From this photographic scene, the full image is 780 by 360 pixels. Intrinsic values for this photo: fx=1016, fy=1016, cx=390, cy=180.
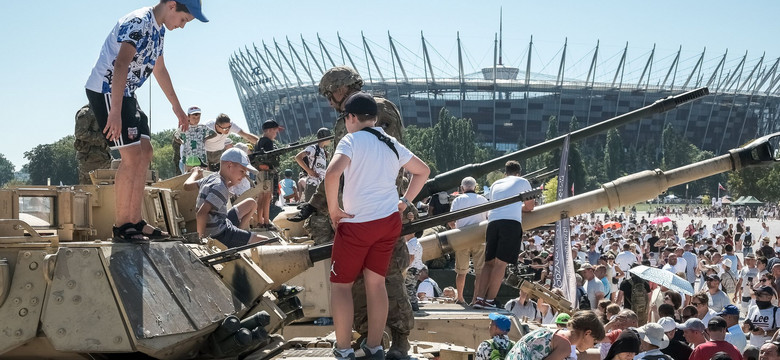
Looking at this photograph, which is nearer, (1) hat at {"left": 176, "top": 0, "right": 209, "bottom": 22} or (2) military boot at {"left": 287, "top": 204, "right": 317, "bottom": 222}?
(1) hat at {"left": 176, "top": 0, "right": 209, "bottom": 22}

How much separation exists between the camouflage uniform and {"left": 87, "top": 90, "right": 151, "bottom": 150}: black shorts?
3689 mm

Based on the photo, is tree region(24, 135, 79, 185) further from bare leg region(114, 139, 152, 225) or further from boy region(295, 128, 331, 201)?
bare leg region(114, 139, 152, 225)

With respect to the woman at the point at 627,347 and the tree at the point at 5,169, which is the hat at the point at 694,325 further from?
the tree at the point at 5,169

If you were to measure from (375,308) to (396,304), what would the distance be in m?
0.66

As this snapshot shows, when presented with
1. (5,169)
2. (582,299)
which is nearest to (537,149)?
(582,299)

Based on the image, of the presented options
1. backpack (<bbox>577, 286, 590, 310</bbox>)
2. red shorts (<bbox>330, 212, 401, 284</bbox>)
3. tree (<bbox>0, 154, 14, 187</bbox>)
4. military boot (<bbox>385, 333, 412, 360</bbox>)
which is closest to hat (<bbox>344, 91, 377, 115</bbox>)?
red shorts (<bbox>330, 212, 401, 284</bbox>)

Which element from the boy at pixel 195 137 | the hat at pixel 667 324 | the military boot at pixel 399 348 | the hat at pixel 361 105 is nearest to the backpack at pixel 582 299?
the hat at pixel 667 324

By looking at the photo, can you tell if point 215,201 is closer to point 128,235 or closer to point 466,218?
point 128,235

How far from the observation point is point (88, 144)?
11.0m

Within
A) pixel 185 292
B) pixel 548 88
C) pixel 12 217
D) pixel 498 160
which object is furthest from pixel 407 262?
pixel 548 88

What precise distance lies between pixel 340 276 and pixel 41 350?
77.9 inches

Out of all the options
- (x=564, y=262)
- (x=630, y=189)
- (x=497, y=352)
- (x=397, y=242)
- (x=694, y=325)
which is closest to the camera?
(x=397, y=242)

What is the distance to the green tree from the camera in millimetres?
123625

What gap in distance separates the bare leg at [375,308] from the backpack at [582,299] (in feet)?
28.8
